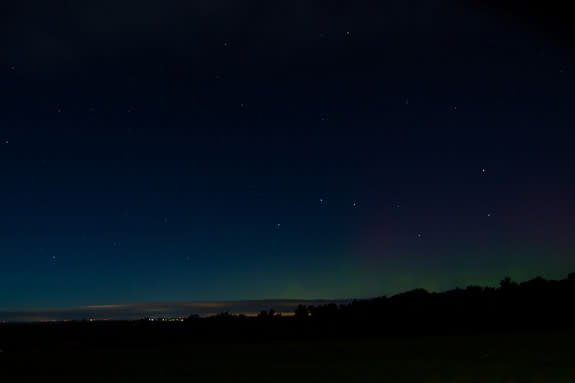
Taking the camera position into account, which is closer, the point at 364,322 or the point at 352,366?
the point at 352,366

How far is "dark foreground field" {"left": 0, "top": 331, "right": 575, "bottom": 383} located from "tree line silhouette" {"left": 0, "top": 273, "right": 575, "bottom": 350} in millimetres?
15146

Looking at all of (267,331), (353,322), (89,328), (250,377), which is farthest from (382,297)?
(250,377)

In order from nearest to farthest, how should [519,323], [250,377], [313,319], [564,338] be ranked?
[250,377], [564,338], [519,323], [313,319]

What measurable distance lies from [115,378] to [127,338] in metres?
27.9

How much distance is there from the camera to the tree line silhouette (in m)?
41.4

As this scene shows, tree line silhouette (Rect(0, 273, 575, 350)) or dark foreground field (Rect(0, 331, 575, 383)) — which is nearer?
dark foreground field (Rect(0, 331, 575, 383))

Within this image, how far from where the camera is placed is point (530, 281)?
1832 inches

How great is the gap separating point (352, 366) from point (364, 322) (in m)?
28.3

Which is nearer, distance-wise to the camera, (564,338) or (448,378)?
(448,378)

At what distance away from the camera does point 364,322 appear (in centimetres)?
4812

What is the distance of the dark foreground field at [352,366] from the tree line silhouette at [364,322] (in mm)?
15146

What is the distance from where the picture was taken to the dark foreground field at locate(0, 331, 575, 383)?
1661 cm

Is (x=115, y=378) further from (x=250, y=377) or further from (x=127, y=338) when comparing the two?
(x=127, y=338)

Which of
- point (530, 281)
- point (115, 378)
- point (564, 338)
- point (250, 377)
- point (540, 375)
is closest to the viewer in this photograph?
point (540, 375)
